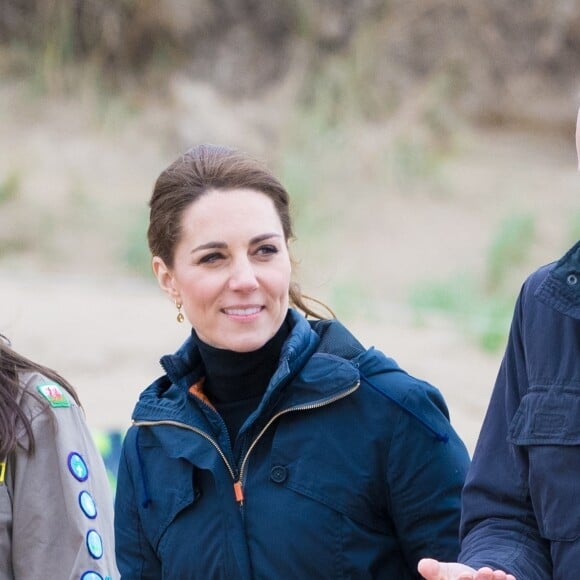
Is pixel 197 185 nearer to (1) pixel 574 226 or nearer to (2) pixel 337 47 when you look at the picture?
(1) pixel 574 226

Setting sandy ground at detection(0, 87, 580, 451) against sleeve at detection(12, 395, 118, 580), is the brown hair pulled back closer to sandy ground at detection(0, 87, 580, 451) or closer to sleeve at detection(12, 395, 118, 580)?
sleeve at detection(12, 395, 118, 580)

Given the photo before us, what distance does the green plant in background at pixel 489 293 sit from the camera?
32.7 ft

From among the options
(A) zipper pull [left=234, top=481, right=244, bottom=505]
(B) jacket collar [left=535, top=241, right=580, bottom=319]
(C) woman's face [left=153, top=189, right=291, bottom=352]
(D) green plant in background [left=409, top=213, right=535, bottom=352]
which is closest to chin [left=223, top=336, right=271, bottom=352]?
(C) woman's face [left=153, top=189, right=291, bottom=352]

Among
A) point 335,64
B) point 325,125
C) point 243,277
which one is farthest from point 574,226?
point 243,277

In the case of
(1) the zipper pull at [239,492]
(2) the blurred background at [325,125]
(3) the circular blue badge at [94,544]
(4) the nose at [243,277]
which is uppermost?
(2) the blurred background at [325,125]

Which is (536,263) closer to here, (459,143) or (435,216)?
(435,216)

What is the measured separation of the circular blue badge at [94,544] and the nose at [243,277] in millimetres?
514

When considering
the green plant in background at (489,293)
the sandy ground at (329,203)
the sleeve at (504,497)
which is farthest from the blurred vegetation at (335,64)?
the sleeve at (504,497)

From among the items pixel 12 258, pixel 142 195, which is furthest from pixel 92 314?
pixel 142 195

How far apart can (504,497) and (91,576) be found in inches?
29.8

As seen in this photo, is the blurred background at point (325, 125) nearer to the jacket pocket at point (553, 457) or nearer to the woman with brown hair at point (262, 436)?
the woman with brown hair at point (262, 436)

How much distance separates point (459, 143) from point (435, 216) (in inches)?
56.0

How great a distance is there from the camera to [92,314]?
9.45 metres

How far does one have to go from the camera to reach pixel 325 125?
15.7 metres
